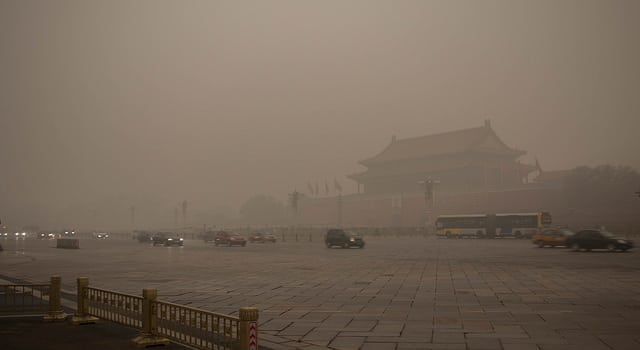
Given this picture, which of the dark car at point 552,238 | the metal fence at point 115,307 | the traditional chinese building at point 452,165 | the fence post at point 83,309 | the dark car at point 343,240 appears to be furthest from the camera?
the traditional chinese building at point 452,165

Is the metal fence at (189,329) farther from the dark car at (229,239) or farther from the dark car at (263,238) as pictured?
the dark car at (263,238)

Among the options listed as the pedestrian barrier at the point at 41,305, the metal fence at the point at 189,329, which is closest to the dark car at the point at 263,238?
the pedestrian barrier at the point at 41,305

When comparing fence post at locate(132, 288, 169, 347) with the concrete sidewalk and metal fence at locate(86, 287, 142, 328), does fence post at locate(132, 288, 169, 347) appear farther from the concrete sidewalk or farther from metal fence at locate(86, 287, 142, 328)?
metal fence at locate(86, 287, 142, 328)

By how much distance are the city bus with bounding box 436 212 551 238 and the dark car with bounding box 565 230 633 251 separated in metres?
21.0

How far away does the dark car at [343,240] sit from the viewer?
121ft

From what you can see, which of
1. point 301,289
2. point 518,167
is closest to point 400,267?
point 301,289

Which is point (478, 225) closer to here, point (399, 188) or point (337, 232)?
point (337, 232)

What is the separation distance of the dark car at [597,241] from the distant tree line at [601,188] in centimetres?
3635

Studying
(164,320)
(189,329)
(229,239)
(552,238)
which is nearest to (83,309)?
(164,320)

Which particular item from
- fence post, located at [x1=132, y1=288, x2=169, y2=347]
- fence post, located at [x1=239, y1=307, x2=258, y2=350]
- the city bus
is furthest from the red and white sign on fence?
the city bus

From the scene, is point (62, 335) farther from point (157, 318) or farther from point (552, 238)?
point (552, 238)

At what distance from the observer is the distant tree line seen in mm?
63062

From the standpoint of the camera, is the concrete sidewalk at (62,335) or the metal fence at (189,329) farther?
the concrete sidewalk at (62,335)

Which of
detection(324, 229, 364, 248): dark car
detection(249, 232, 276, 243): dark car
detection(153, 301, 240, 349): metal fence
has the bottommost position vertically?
detection(249, 232, 276, 243): dark car
